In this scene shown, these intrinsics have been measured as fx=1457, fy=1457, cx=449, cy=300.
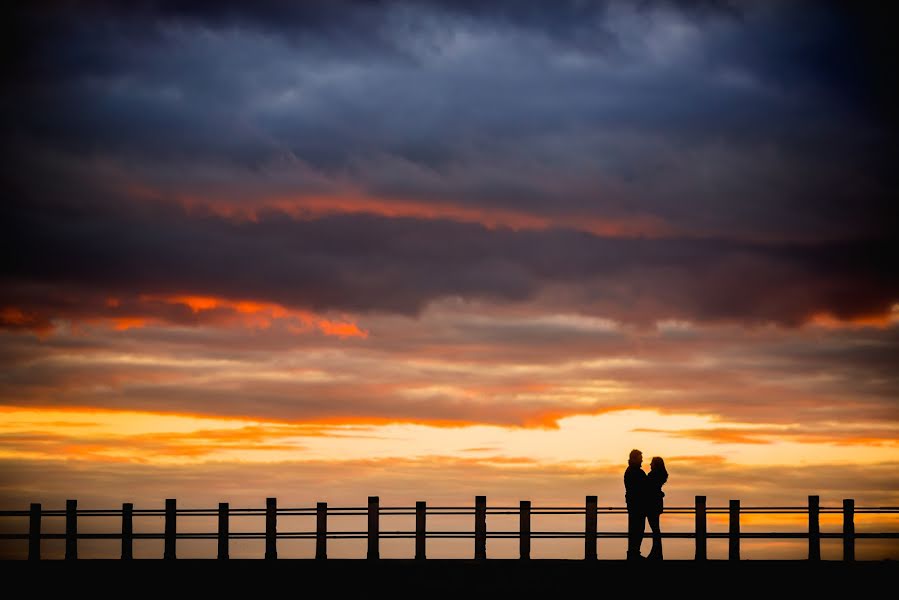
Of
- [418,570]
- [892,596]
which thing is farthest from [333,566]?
[892,596]

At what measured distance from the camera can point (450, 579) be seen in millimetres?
31203

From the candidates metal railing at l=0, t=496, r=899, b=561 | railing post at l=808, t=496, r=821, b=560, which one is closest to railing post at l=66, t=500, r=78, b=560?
metal railing at l=0, t=496, r=899, b=561

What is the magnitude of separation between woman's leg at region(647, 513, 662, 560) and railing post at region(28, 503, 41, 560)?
54.9ft

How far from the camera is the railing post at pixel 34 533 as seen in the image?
130 feet

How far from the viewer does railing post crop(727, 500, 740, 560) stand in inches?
1458

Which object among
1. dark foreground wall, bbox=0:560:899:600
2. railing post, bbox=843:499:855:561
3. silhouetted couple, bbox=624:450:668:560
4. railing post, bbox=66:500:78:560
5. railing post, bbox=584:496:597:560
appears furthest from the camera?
railing post, bbox=66:500:78:560

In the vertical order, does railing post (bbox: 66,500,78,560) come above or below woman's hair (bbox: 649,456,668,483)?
below

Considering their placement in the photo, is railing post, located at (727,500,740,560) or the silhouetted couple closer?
the silhouetted couple

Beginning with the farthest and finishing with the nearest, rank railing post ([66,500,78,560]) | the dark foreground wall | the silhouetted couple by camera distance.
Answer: railing post ([66,500,78,560]), the silhouetted couple, the dark foreground wall

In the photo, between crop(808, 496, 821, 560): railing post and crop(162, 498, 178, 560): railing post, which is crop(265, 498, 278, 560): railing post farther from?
crop(808, 496, 821, 560): railing post

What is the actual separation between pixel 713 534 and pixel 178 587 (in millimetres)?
13989

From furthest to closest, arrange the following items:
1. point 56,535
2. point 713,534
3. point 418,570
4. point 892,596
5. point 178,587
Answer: point 56,535
point 713,534
point 418,570
point 178,587
point 892,596

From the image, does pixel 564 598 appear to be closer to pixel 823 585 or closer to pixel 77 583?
pixel 823 585

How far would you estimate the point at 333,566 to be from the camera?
34.2m
